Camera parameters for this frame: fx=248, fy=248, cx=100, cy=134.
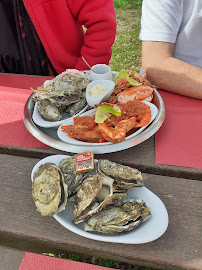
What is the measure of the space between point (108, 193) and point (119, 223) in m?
0.10

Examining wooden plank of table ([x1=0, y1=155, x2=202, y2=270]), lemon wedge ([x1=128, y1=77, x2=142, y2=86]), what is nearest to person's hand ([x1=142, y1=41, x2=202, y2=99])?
lemon wedge ([x1=128, y1=77, x2=142, y2=86])

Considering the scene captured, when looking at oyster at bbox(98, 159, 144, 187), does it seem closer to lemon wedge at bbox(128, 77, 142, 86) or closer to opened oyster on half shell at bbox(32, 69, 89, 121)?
opened oyster on half shell at bbox(32, 69, 89, 121)

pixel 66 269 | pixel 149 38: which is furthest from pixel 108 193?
pixel 149 38

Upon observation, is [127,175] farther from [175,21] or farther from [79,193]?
[175,21]

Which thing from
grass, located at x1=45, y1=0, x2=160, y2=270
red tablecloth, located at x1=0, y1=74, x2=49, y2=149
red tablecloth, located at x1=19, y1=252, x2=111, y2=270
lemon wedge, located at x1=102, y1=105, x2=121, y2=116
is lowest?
grass, located at x1=45, y1=0, x2=160, y2=270

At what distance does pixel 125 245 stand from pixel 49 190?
29 cm

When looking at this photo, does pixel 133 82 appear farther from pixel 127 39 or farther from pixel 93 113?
pixel 127 39

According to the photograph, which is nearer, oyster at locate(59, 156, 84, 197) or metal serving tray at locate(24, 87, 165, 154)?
oyster at locate(59, 156, 84, 197)

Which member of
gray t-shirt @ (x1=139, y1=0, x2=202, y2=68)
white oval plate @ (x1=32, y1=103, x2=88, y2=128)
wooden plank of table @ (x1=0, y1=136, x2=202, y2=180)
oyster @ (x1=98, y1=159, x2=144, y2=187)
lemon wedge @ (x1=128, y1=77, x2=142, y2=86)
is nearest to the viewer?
oyster @ (x1=98, y1=159, x2=144, y2=187)

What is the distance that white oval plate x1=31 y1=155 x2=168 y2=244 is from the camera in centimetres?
71

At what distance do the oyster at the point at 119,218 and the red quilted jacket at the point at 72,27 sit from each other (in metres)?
1.17

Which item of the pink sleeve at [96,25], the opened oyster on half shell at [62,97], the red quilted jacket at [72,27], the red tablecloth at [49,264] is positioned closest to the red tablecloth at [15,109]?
the opened oyster on half shell at [62,97]

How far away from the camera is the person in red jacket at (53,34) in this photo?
1.53 m

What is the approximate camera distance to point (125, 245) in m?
0.77
